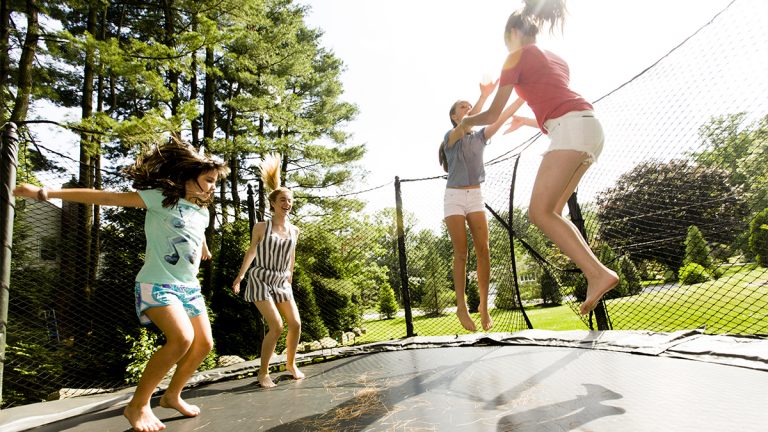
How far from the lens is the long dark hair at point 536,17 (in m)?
1.40

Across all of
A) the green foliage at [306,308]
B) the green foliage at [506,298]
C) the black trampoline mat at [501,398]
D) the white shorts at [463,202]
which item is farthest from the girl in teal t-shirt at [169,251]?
the green foliage at [306,308]

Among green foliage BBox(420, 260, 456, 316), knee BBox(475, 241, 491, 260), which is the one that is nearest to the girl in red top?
knee BBox(475, 241, 491, 260)

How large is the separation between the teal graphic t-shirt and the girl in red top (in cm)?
116

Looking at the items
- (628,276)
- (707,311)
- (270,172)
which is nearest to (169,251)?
(270,172)

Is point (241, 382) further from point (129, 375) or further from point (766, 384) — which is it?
point (766, 384)

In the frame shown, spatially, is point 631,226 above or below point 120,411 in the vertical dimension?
above

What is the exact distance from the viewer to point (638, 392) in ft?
4.20

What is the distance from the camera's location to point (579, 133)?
1248 millimetres

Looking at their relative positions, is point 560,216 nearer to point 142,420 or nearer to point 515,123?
point 515,123

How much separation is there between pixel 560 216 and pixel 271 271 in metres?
1.55

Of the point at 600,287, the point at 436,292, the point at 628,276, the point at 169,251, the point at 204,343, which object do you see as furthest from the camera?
the point at 436,292

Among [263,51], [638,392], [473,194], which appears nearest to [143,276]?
[473,194]

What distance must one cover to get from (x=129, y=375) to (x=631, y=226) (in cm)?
458

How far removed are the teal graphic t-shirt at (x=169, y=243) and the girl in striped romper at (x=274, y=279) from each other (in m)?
0.61
